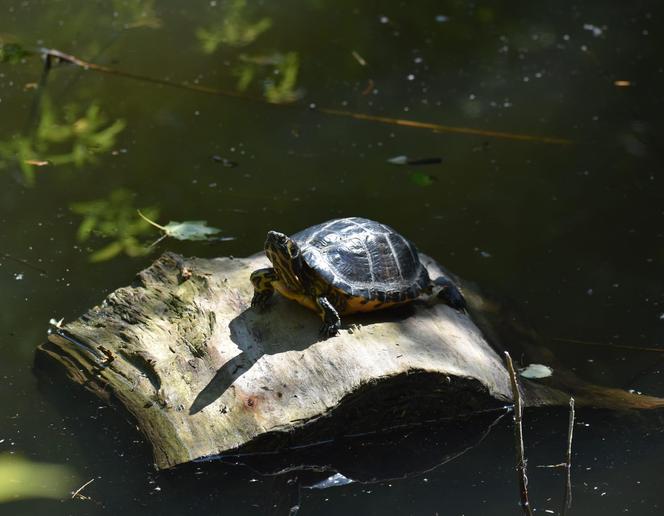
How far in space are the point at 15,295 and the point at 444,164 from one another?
2863 millimetres

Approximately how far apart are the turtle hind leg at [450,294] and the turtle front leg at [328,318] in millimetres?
700

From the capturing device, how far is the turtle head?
3887 millimetres

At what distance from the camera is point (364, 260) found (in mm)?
4117

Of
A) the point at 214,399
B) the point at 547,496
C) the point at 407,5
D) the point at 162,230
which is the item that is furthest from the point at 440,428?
the point at 407,5

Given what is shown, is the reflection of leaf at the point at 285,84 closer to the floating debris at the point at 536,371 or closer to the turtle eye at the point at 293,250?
the turtle eye at the point at 293,250

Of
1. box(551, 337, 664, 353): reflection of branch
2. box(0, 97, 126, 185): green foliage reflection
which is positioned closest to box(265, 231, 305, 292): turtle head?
box(551, 337, 664, 353): reflection of branch

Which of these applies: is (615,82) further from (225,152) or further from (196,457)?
(196,457)

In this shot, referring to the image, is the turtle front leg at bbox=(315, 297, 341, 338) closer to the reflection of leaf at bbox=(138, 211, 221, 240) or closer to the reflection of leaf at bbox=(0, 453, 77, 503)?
the reflection of leaf at bbox=(0, 453, 77, 503)

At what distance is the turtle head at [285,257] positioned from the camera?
389 centimetres

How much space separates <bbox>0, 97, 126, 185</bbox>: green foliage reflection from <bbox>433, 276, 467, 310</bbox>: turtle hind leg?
264 cm

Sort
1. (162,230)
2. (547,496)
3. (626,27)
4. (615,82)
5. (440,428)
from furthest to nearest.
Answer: (626,27) < (615,82) < (162,230) < (440,428) < (547,496)

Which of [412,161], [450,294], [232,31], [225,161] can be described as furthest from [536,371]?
[232,31]

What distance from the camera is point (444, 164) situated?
6102mm

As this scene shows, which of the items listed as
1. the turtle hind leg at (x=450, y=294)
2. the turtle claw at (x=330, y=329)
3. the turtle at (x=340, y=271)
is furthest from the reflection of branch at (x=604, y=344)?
the turtle claw at (x=330, y=329)
